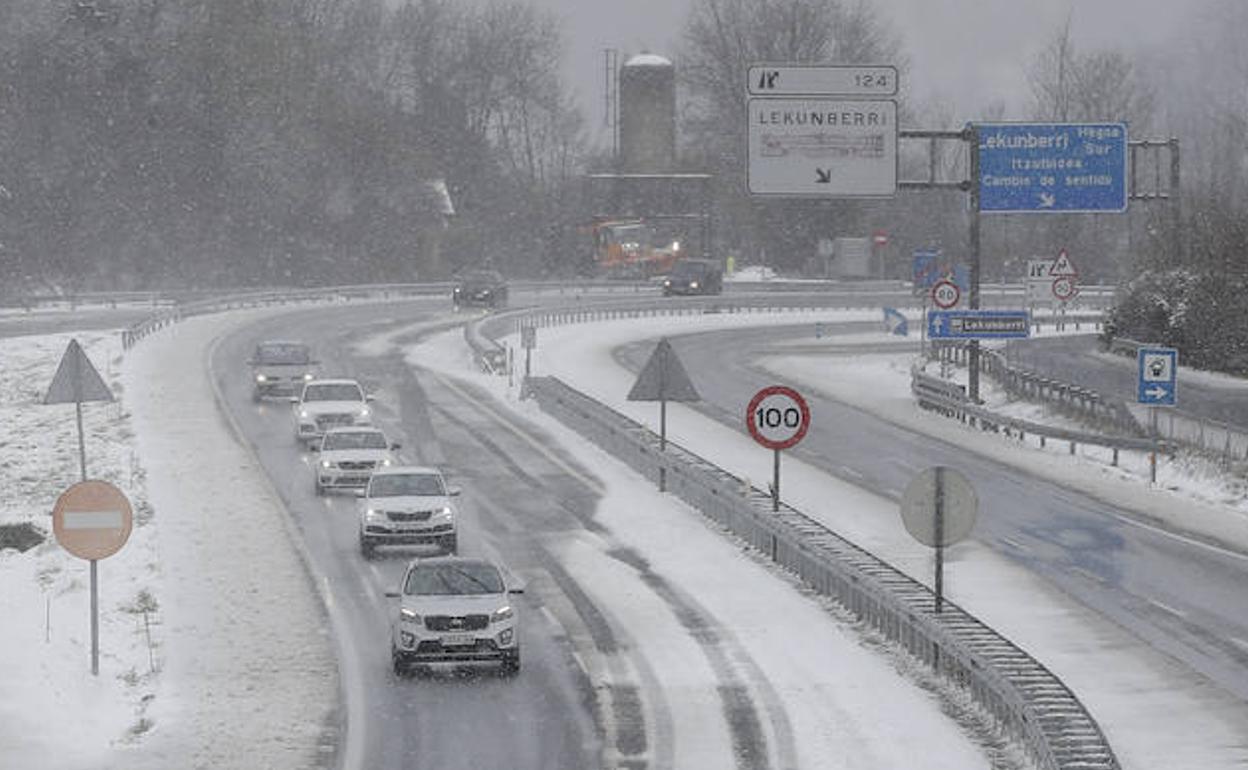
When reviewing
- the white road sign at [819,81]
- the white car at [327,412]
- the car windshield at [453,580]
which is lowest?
the white car at [327,412]

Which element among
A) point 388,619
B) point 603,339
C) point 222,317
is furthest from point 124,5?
point 388,619

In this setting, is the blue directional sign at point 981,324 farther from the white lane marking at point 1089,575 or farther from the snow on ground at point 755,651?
the white lane marking at point 1089,575

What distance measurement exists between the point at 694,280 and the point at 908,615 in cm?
7162

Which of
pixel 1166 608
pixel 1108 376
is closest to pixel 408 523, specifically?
pixel 1166 608

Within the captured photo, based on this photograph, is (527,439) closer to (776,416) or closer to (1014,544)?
(1014,544)

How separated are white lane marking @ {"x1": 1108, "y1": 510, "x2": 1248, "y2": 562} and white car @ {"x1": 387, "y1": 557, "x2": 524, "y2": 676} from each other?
1277 centimetres

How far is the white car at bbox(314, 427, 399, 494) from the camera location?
36.2 m

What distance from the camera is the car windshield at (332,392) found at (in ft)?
145

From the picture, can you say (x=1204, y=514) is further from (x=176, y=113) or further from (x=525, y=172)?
(x=525, y=172)

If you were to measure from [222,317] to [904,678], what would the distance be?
61.0 m

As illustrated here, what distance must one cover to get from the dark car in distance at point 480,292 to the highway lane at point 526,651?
132ft

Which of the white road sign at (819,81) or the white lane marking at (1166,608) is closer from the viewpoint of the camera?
the white lane marking at (1166,608)

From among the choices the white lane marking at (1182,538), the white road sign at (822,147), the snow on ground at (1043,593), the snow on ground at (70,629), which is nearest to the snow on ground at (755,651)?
the snow on ground at (1043,593)

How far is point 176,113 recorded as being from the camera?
104688 millimetres
